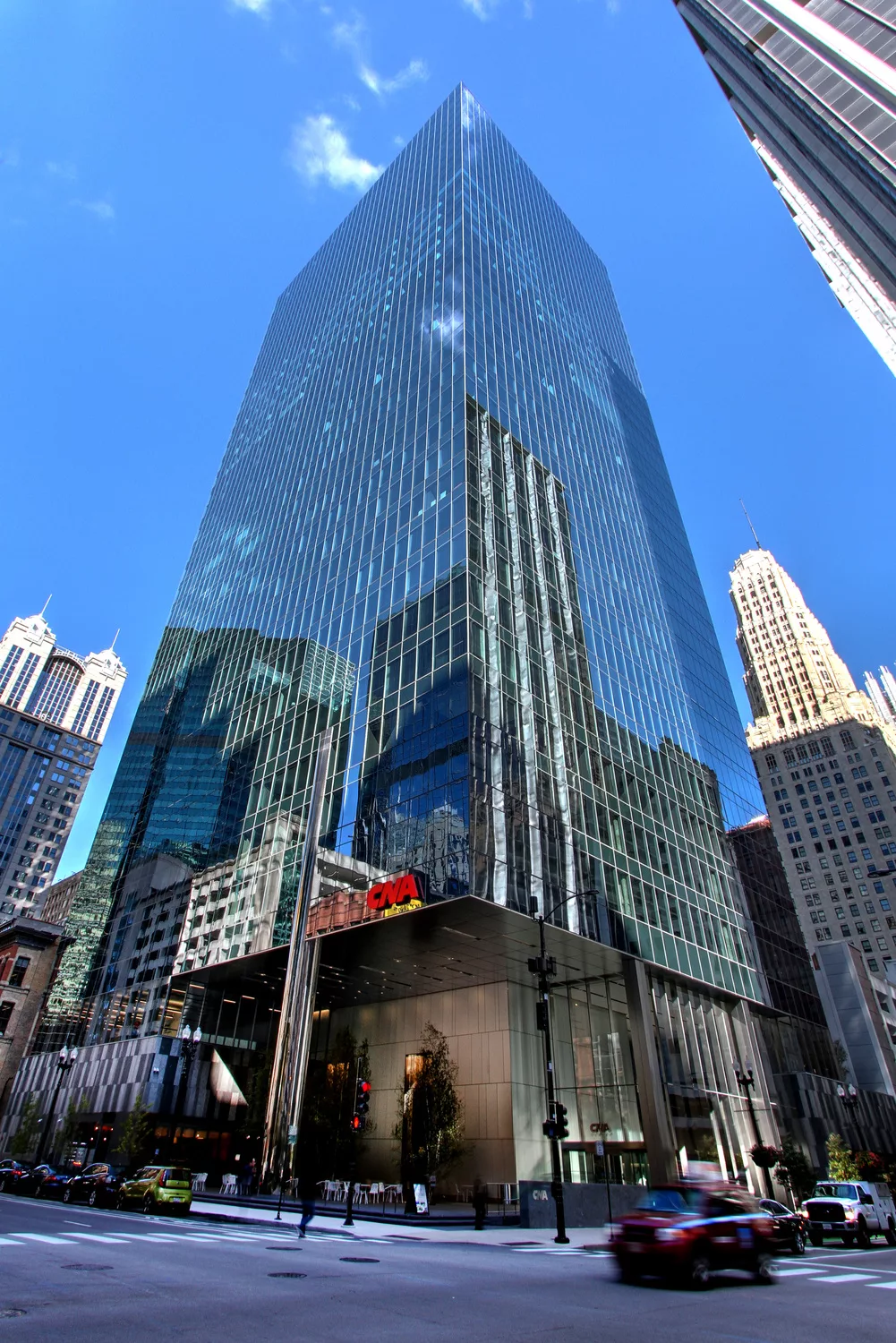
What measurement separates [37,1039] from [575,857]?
54.4 metres

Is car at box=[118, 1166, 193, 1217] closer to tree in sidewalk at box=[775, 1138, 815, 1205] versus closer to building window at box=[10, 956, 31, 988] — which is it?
tree in sidewalk at box=[775, 1138, 815, 1205]

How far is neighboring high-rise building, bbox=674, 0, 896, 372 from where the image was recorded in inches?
1949

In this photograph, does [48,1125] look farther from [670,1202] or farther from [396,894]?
[670,1202]

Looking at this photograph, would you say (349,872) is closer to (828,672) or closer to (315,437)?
(315,437)

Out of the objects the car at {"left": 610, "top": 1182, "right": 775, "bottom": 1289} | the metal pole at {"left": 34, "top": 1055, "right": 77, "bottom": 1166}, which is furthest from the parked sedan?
the car at {"left": 610, "top": 1182, "right": 775, "bottom": 1289}

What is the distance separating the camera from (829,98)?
2169 inches

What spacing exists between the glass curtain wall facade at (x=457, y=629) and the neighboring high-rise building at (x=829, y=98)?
24870 mm

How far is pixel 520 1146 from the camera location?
37812 mm

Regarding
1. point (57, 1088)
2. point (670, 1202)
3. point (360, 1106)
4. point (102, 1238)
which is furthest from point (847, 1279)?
point (57, 1088)

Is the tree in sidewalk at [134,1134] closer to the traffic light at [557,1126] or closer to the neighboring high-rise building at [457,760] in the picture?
the neighboring high-rise building at [457,760]

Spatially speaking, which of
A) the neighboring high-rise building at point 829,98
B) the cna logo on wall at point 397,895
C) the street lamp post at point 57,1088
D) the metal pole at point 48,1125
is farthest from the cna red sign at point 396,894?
the neighboring high-rise building at point 829,98

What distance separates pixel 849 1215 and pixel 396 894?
2132cm

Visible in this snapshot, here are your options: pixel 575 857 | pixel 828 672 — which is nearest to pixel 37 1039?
pixel 575 857

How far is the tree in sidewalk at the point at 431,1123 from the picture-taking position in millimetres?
35656
